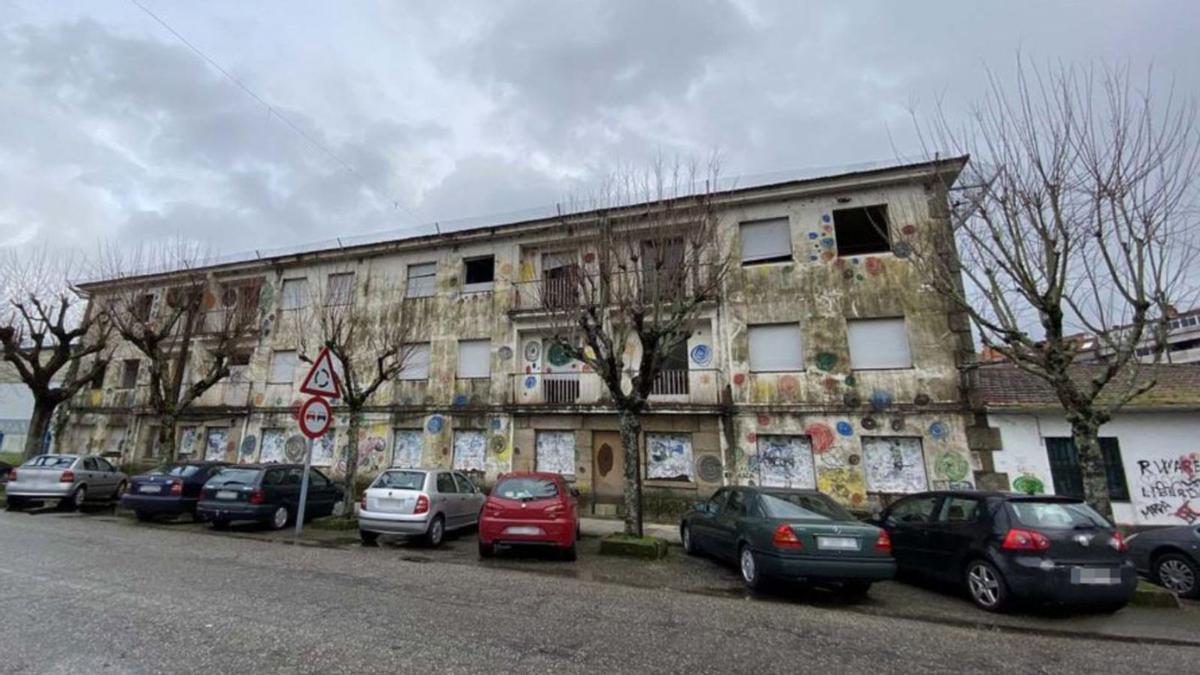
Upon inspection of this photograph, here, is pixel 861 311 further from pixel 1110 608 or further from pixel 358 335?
pixel 358 335

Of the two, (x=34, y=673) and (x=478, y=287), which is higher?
(x=478, y=287)

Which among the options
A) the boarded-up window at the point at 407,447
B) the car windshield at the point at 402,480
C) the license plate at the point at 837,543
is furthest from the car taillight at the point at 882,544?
the boarded-up window at the point at 407,447

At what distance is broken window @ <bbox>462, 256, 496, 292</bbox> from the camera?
18.6 metres

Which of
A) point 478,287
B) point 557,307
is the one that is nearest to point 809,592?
point 557,307

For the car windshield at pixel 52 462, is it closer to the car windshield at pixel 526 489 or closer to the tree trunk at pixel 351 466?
the tree trunk at pixel 351 466

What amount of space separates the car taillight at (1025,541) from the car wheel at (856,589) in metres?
1.77

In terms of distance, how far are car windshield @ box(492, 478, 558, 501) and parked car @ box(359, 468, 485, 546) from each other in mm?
1690

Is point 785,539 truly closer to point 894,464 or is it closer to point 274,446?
point 894,464

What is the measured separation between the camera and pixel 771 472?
14.1 metres

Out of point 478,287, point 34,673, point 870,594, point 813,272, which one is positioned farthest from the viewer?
point 478,287

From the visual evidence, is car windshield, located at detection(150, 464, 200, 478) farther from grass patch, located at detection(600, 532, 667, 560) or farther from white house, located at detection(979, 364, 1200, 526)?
white house, located at detection(979, 364, 1200, 526)

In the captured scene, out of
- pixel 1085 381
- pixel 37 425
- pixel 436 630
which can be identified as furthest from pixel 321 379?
pixel 1085 381

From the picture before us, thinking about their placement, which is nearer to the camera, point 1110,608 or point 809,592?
point 1110,608

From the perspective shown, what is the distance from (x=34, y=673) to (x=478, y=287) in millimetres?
15555
